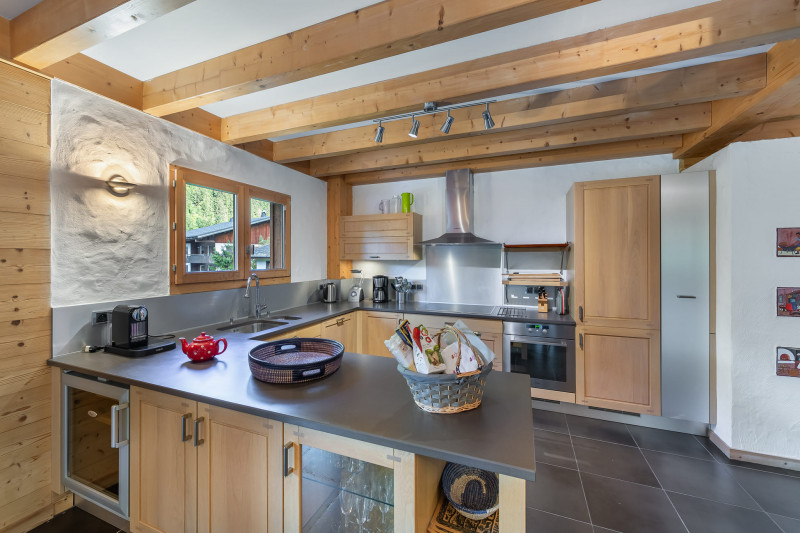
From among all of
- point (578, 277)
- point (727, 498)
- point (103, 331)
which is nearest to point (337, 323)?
point (103, 331)

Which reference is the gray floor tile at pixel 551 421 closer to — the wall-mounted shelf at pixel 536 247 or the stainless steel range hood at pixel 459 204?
the wall-mounted shelf at pixel 536 247

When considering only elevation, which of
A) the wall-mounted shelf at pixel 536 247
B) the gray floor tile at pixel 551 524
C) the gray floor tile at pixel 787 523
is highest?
the wall-mounted shelf at pixel 536 247

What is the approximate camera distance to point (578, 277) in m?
3.01

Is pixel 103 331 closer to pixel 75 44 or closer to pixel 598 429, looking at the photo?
pixel 75 44

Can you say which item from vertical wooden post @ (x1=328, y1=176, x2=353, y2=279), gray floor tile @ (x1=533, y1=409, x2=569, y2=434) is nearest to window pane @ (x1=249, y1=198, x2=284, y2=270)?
vertical wooden post @ (x1=328, y1=176, x2=353, y2=279)

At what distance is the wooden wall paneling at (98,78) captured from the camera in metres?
1.90

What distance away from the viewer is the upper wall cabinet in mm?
3891

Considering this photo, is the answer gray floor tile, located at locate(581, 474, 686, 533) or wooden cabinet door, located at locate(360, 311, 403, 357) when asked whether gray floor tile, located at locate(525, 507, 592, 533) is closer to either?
gray floor tile, located at locate(581, 474, 686, 533)

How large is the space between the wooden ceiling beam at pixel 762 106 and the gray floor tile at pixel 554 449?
2.53m

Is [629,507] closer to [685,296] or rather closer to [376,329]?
[685,296]

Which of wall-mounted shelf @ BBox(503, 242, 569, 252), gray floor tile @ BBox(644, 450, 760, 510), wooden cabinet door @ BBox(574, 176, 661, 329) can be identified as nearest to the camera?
gray floor tile @ BBox(644, 450, 760, 510)

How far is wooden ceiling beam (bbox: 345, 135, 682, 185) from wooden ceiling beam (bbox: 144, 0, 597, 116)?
2270 mm

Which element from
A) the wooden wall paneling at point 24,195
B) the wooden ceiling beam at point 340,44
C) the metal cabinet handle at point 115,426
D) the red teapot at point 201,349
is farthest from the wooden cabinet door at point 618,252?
the wooden wall paneling at point 24,195

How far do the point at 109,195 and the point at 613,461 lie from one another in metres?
3.88
